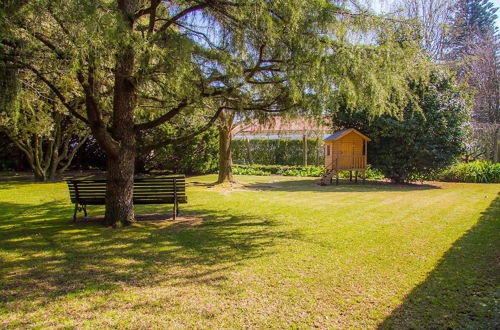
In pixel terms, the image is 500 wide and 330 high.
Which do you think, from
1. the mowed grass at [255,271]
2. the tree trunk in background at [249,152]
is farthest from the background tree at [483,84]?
the mowed grass at [255,271]

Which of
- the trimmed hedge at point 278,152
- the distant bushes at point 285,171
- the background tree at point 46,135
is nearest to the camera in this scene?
the background tree at point 46,135

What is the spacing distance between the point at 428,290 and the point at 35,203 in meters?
9.85

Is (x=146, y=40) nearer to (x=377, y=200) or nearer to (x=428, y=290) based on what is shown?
(x=428, y=290)

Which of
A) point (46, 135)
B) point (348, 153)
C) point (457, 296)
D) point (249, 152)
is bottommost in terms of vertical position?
point (457, 296)

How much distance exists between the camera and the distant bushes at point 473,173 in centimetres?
1703

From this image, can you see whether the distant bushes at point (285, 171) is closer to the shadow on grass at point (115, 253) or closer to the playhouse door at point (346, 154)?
the playhouse door at point (346, 154)

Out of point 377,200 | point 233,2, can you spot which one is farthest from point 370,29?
point 377,200

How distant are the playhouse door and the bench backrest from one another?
10.8 metres

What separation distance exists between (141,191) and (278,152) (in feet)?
62.1

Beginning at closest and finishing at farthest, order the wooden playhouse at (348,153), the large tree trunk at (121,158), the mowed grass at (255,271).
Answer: the mowed grass at (255,271) < the large tree trunk at (121,158) < the wooden playhouse at (348,153)

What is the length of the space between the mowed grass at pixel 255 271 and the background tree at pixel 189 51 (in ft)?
5.27

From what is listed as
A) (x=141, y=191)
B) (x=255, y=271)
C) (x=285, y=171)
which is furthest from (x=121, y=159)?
(x=285, y=171)

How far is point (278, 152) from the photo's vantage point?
25797 millimetres

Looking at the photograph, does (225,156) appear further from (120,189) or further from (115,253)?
(115,253)
